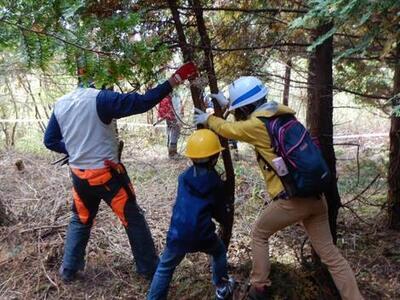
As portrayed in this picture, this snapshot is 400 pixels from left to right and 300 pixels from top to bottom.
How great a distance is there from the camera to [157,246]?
16.2 ft

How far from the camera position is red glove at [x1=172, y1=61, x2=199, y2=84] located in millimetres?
3357

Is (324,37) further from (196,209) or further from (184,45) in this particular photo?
(196,209)

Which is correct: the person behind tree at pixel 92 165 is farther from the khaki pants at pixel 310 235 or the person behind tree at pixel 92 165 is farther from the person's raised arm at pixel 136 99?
the khaki pants at pixel 310 235

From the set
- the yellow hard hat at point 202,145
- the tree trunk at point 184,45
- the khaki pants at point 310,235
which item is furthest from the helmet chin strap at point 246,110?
the khaki pants at point 310,235

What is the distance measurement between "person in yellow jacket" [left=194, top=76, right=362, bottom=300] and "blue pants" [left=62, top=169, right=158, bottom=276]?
3.20ft

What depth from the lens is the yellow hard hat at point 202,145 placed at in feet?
10.9

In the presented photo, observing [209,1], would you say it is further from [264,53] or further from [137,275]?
[137,275]

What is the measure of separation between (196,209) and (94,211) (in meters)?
1.18

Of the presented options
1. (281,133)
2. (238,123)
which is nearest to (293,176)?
(281,133)

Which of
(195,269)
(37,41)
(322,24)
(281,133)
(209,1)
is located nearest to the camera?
(37,41)

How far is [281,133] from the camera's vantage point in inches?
126

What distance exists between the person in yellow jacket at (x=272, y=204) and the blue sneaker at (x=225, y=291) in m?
0.21

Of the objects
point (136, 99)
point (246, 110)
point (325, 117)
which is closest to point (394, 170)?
point (325, 117)

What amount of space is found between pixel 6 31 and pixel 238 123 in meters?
1.67
